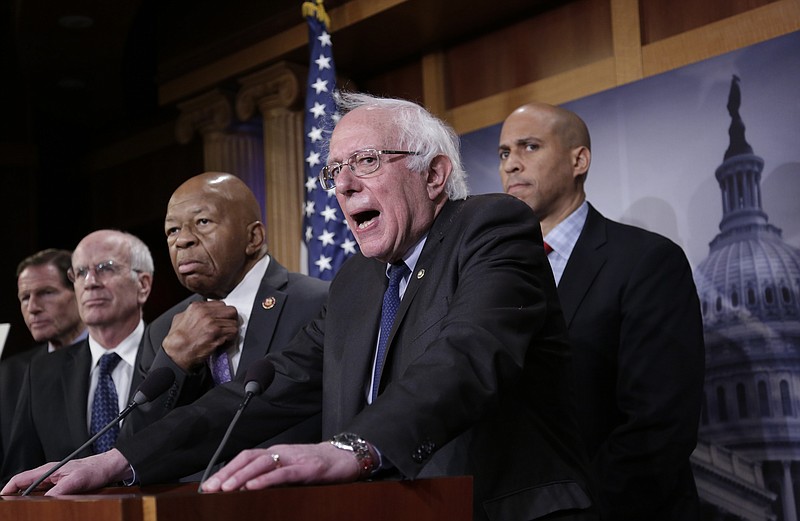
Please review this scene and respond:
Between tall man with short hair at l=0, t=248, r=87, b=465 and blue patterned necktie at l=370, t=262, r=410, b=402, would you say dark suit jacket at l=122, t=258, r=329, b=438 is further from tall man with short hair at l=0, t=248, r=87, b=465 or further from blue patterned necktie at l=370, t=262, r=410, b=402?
tall man with short hair at l=0, t=248, r=87, b=465

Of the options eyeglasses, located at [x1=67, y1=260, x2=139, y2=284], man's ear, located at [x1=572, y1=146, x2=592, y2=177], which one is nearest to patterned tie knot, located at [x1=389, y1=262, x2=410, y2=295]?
man's ear, located at [x1=572, y1=146, x2=592, y2=177]

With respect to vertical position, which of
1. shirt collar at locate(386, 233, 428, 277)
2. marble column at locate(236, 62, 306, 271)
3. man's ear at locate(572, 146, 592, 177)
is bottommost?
shirt collar at locate(386, 233, 428, 277)

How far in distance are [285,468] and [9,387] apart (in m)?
3.16

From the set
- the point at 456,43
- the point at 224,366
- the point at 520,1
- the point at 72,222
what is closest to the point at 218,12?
the point at 456,43

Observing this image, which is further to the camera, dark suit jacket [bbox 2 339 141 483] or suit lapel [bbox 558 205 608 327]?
dark suit jacket [bbox 2 339 141 483]

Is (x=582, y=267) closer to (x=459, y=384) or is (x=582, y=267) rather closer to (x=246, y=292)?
(x=246, y=292)

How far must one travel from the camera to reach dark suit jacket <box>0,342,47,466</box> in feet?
14.0

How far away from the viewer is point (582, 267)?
328cm

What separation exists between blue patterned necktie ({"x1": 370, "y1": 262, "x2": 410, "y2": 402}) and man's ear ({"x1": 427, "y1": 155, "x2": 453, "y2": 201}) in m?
0.19

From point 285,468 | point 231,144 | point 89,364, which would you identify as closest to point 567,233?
point 89,364

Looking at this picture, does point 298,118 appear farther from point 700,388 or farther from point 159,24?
point 700,388

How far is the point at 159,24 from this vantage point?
7.64m

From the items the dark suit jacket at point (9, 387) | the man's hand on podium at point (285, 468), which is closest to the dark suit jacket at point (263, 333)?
the dark suit jacket at point (9, 387)

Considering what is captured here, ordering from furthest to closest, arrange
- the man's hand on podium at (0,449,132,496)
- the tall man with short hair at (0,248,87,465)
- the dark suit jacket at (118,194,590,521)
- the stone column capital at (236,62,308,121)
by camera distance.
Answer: the stone column capital at (236,62,308,121) < the tall man with short hair at (0,248,87,465) < the man's hand on podium at (0,449,132,496) < the dark suit jacket at (118,194,590,521)
